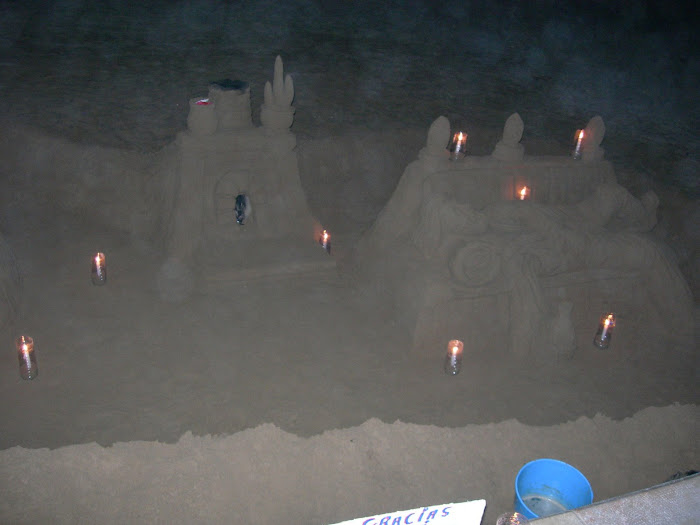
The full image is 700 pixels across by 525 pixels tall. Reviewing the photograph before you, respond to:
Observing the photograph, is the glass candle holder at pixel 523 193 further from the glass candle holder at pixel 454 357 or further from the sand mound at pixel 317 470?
the sand mound at pixel 317 470

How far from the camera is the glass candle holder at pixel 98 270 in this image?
762cm

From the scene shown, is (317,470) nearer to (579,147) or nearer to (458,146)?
(458,146)

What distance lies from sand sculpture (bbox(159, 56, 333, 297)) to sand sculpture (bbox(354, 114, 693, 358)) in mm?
1652

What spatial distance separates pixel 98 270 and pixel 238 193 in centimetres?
216

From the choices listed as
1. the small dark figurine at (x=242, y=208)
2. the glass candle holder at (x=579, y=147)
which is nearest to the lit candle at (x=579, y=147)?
the glass candle holder at (x=579, y=147)

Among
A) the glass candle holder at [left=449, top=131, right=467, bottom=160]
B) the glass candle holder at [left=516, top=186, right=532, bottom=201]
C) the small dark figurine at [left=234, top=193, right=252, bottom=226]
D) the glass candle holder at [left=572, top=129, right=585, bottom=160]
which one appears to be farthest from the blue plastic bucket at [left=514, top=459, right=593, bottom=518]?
the small dark figurine at [left=234, top=193, right=252, bottom=226]

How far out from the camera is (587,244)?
684 centimetres

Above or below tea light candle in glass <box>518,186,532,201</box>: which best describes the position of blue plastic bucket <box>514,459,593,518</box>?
below

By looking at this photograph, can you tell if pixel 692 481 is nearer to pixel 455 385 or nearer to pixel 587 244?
pixel 455 385

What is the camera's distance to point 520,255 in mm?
6691

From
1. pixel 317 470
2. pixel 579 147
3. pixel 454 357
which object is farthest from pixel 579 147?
pixel 317 470

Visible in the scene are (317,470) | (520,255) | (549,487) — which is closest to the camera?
(549,487)

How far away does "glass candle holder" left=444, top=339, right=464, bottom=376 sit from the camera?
255 inches

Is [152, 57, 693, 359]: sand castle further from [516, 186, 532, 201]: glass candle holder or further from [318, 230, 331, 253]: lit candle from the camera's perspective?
[318, 230, 331, 253]: lit candle
